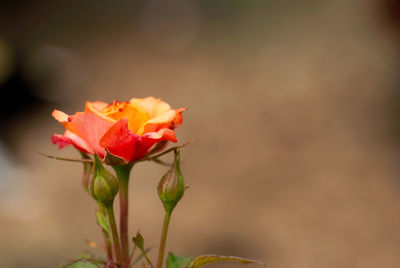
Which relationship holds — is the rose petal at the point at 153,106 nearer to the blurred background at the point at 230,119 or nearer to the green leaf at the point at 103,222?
the green leaf at the point at 103,222

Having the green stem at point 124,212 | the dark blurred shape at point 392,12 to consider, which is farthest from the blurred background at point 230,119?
the green stem at point 124,212

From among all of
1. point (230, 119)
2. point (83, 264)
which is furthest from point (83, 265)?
point (230, 119)

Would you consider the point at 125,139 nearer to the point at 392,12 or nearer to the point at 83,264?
the point at 83,264

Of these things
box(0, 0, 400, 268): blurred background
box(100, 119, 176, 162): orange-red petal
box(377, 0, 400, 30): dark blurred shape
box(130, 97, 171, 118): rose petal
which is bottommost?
box(100, 119, 176, 162): orange-red petal

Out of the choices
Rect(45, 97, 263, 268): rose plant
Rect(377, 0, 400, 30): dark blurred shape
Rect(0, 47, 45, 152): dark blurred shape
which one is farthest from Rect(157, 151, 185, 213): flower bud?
Rect(377, 0, 400, 30): dark blurred shape

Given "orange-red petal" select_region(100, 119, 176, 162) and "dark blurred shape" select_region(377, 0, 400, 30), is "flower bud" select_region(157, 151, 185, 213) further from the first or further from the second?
"dark blurred shape" select_region(377, 0, 400, 30)

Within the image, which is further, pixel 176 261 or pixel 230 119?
pixel 230 119

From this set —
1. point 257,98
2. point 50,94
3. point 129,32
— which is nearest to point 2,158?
point 50,94
